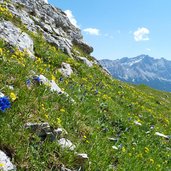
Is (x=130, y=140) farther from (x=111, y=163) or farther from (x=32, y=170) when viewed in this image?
(x=32, y=170)

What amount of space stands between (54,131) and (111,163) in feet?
5.16

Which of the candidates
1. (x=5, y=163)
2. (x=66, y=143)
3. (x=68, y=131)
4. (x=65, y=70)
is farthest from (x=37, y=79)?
(x=65, y=70)

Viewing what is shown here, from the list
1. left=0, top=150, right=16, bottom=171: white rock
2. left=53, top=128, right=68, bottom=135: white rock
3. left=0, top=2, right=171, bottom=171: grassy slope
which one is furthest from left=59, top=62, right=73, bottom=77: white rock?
left=0, top=150, right=16, bottom=171: white rock

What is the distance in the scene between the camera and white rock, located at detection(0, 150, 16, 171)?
5.13 meters

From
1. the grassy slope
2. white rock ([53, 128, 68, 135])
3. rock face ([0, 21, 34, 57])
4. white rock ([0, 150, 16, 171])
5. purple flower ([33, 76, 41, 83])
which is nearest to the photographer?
white rock ([0, 150, 16, 171])

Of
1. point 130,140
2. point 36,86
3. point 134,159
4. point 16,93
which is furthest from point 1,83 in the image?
point 130,140

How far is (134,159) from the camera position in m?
8.34

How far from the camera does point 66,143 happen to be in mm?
6840

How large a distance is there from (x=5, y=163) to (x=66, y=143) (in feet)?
5.87

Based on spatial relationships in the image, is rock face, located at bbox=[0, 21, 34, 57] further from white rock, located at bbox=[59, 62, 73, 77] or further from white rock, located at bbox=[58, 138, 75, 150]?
white rock, located at bbox=[58, 138, 75, 150]

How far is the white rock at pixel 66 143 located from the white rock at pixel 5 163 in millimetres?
1382

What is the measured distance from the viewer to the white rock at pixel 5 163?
5.13 metres

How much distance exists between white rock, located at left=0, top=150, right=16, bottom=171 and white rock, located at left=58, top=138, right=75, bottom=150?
138 centimetres

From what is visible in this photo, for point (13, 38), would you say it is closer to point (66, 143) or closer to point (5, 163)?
point (66, 143)
